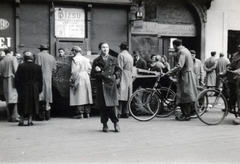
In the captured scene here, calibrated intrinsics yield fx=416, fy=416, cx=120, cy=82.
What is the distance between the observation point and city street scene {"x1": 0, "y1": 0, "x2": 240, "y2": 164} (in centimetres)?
675

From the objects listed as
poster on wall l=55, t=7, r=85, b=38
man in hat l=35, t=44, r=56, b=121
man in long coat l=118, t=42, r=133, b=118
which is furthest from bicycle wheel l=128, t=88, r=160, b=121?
poster on wall l=55, t=7, r=85, b=38

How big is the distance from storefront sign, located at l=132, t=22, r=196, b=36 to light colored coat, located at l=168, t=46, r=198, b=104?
978 centimetres

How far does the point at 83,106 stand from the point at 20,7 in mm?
8087

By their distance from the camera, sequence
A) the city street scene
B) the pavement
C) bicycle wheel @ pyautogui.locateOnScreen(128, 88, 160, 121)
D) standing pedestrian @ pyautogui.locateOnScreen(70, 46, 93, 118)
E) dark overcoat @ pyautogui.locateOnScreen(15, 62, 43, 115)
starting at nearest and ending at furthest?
the pavement < the city street scene < dark overcoat @ pyautogui.locateOnScreen(15, 62, 43, 115) < bicycle wheel @ pyautogui.locateOnScreen(128, 88, 160, 121) < standing pedestrian @ pyautogui.locateOnScreen(70, 46, 93, 118)

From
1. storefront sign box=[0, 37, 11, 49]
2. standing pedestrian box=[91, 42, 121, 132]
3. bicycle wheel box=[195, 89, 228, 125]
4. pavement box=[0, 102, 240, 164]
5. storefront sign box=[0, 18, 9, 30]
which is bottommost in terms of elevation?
pavement box=[0, 102, 240, 164]

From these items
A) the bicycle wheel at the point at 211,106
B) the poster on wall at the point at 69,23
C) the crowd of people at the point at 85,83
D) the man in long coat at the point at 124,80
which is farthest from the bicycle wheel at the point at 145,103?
the poster on wall at the point at 69,23

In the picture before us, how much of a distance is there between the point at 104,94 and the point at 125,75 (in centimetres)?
280

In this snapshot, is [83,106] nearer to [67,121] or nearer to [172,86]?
[67,121]

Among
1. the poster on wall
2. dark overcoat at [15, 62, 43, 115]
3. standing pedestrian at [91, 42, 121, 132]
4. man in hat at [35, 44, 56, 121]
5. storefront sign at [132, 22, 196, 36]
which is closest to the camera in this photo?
standing pedestrian at [91, 42, 121, 132]

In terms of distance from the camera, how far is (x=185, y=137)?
7.78 metres

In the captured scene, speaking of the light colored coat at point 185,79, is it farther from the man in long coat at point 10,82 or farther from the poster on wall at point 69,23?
the poster on wall at point 69,23

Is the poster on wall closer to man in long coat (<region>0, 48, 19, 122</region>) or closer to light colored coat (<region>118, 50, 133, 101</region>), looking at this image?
light colored coat (<region>118, 50, 133, 101</region>)

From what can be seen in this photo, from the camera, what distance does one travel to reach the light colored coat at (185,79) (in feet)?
32.6

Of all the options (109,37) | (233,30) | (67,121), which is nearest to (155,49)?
(109,37)
